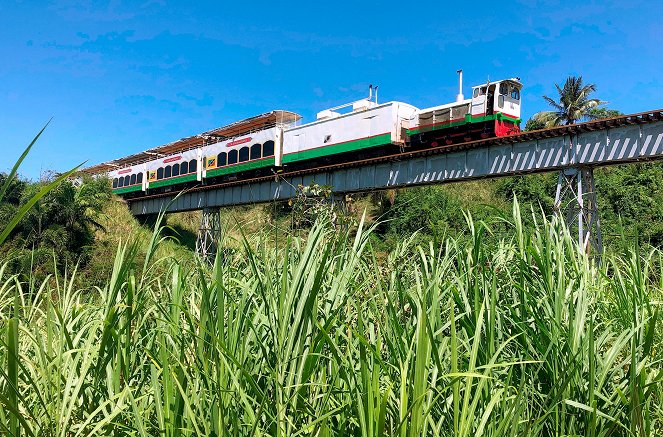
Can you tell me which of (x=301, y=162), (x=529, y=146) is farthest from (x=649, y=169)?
(x=301, y=162)

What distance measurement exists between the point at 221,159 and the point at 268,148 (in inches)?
136

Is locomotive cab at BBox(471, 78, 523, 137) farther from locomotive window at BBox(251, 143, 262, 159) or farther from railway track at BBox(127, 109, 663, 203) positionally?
locomotive window at BBox(251, 143, 262, 159)

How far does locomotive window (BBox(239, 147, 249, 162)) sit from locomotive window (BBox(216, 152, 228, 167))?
1.08 metres

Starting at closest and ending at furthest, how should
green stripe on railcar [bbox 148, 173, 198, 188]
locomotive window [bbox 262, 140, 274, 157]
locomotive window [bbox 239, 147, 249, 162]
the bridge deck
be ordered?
1. the bridge deck
2. locomotive window [bbox 262, 140, 274, 157]
3. locomotive window [bbox 239, 147, 249, 162]
4. green stripe on railcar [bbox 148, 173, 198, 188]

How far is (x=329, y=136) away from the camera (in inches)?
746

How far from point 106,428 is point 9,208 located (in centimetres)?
2005

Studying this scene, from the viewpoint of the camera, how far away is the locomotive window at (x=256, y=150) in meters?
21.4

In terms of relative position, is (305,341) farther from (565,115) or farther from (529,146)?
(565,115)

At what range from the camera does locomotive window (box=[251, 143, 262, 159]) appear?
2135 cm

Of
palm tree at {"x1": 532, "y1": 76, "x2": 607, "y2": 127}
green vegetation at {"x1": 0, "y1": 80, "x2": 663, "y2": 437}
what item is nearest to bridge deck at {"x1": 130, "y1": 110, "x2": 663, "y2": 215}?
green vegetation at {"x1": 0, "y1": 80, "x2": 663, "y2": 437}

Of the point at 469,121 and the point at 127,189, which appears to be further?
the point at 127,189

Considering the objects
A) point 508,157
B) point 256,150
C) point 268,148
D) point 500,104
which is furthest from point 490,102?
point 256,150

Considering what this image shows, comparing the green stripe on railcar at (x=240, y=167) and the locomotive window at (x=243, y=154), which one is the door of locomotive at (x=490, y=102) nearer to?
the green stripe on railcar at (x=240, y=167)

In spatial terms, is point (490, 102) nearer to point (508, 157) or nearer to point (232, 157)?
point (508, 157)
